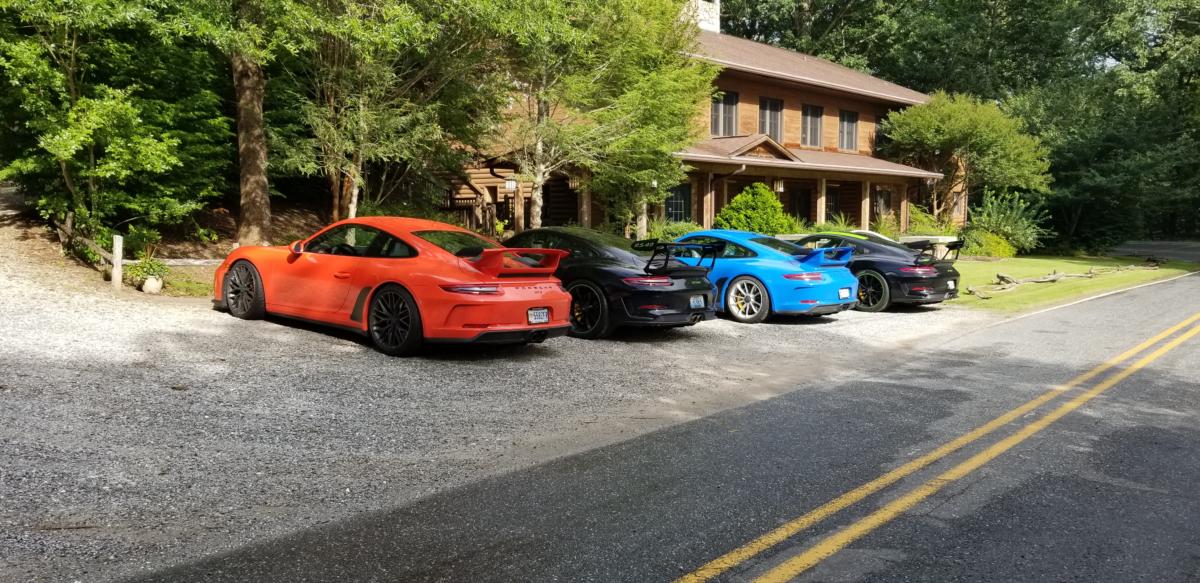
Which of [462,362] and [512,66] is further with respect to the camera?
[512,66]

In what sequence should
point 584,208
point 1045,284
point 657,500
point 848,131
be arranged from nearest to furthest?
point 657,500
point 1045,284
point 584,208
point 848,131

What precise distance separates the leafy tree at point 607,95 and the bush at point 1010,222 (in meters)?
19.2

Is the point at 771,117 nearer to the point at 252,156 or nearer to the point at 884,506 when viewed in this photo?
the point at 252,156

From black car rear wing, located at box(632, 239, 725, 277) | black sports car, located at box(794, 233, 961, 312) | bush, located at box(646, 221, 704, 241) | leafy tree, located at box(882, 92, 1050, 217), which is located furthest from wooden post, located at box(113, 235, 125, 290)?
leafy tree, located at box(882, 92, 1050, 217)

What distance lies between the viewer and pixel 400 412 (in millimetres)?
6855

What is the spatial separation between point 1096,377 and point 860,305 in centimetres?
674

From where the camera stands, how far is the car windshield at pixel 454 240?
9.20 meters

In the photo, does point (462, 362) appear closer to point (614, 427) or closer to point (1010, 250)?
point (614, 427)

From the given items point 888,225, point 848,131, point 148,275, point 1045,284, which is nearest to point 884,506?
point 148,275

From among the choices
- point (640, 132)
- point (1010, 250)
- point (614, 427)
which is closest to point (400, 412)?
point (614, 427)

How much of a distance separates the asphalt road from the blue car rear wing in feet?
20.1

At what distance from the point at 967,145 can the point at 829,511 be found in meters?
35.4

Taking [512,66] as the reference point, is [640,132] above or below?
below

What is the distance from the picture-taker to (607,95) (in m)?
19.5
